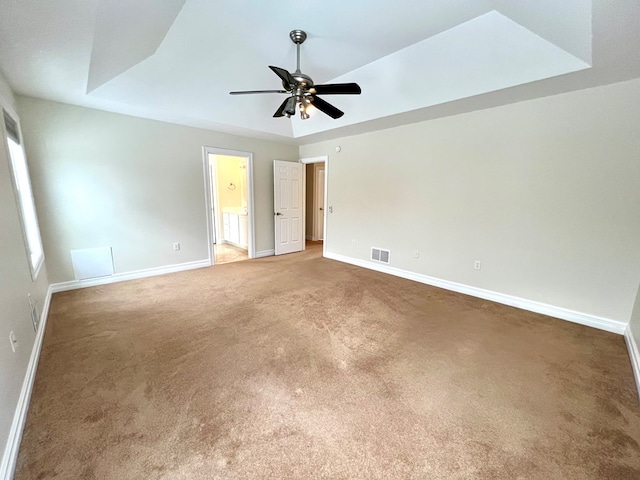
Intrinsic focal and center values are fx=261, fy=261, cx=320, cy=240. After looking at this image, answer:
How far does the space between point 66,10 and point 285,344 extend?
2811mm

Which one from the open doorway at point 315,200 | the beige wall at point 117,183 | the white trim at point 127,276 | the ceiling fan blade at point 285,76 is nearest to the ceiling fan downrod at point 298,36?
the ceiling fan blade at point 285,76

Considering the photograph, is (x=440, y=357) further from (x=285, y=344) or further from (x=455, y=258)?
(x=455, y=258)

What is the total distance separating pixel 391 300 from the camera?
3.33 metres

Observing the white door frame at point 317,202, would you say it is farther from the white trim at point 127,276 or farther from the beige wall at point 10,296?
the beige wall at point 10,296

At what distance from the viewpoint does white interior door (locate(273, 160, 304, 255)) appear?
17.7 feet

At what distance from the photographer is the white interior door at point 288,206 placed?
213 inches

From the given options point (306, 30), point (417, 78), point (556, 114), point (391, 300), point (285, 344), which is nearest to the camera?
point (285, 344)

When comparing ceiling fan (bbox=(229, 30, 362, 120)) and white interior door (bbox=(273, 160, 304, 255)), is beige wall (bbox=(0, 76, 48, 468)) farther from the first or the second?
white interior door (bbox=(273, 160, 304, 255))

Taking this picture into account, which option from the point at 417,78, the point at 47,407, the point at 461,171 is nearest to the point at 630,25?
the point at 417,78

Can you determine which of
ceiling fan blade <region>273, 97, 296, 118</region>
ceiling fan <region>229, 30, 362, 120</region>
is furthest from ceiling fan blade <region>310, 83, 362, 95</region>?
ceiling fan blade <region>273, 97, 296, 118</region>

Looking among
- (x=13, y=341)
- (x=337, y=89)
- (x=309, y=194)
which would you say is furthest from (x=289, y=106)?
(x=309, y=194)

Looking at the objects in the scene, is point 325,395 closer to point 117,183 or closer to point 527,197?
point 527,197

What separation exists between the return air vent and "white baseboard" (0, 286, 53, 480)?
163 inches

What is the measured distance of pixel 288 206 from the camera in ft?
18.5
